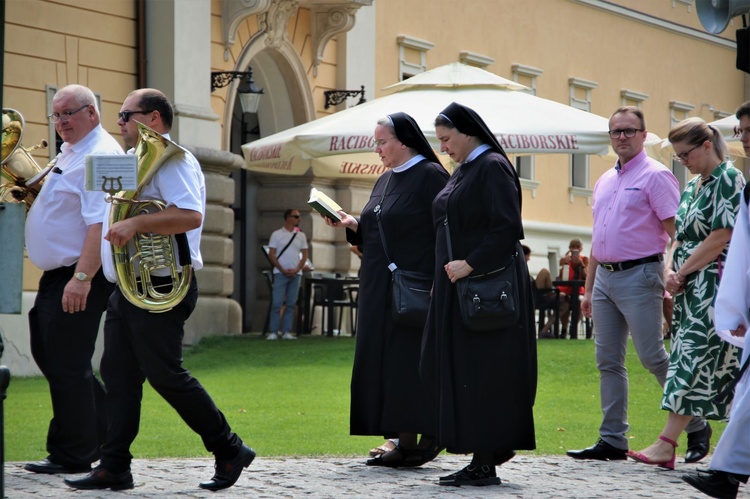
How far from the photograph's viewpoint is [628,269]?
8906mm

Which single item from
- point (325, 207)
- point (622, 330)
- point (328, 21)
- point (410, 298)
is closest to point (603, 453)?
point (622, 330)

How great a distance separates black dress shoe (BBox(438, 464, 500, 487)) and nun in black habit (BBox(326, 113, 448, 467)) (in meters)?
0.61

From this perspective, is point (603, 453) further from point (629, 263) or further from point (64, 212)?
point (64, 212)

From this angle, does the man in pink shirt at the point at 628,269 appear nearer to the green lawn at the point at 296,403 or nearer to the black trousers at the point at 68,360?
the green lawn at the point at 296,403

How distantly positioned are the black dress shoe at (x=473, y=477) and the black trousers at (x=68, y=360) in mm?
1950

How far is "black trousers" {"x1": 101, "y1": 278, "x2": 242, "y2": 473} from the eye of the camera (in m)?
7.17

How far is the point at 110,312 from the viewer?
7.40 metres

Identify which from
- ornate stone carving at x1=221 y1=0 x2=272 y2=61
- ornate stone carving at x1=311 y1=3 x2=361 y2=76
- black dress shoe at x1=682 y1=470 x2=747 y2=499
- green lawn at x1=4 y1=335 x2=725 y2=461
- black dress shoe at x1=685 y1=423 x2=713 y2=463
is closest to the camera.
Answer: black dress shoe at x1=682 y1=470 x2=747 y2=499

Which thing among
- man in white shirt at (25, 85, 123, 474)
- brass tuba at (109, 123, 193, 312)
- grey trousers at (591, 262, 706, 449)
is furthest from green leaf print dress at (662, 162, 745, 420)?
man in white shirt at (25, 85, 123, 474)

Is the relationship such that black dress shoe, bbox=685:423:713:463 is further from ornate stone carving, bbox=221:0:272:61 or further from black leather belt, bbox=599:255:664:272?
ornate stone carving, bbox=221:0:272:61

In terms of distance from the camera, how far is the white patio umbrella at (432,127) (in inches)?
596

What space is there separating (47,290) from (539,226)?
2428 cm

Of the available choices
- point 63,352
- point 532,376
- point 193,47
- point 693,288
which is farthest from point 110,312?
point 193,47

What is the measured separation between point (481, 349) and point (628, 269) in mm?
1630
